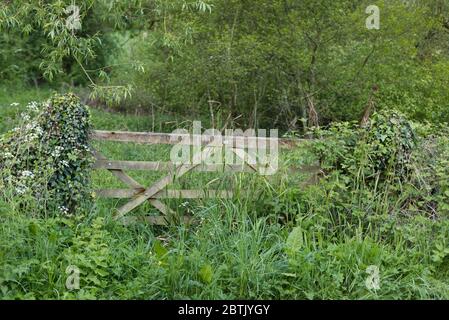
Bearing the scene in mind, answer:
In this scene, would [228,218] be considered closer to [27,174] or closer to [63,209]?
[63,209]

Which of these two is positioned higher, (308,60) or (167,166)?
(308,60)

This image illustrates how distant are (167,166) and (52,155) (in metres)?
1.18

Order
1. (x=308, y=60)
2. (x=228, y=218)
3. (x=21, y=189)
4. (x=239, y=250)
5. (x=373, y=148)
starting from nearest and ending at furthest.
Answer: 1. (x=239, y=250)
2. (x=21, y=189)
3. (x=228, y=218)
4. (x=373, y=148)
5. (x=308, y=60)

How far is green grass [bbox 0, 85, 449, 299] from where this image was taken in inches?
189

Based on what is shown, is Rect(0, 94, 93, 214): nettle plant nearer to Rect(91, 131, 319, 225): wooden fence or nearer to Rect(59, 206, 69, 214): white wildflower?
Rect(59, 206, 69, 214): white wildflower

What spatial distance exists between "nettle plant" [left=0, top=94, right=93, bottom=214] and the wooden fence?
11.4 inches

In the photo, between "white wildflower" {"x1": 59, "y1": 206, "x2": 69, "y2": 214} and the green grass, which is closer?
the green grass

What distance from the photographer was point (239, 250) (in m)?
5.05

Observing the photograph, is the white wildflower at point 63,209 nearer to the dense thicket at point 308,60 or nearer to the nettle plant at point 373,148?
the nettle plant at point 373,148

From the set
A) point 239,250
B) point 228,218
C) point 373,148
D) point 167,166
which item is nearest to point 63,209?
point 167,166

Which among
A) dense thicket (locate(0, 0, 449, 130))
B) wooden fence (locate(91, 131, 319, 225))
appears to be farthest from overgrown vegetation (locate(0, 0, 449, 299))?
dense thicket (locate(0, 0, 449, 130))

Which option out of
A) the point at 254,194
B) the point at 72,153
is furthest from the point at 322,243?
the point at 72,153

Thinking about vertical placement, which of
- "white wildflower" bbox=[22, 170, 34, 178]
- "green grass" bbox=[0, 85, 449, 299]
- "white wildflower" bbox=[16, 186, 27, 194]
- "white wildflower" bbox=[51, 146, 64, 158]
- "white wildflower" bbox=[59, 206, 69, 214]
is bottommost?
"green grass" bbox=[0, 85, 449, 299]

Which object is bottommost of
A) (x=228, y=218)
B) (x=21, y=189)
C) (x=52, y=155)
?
(x=228, y=218)
